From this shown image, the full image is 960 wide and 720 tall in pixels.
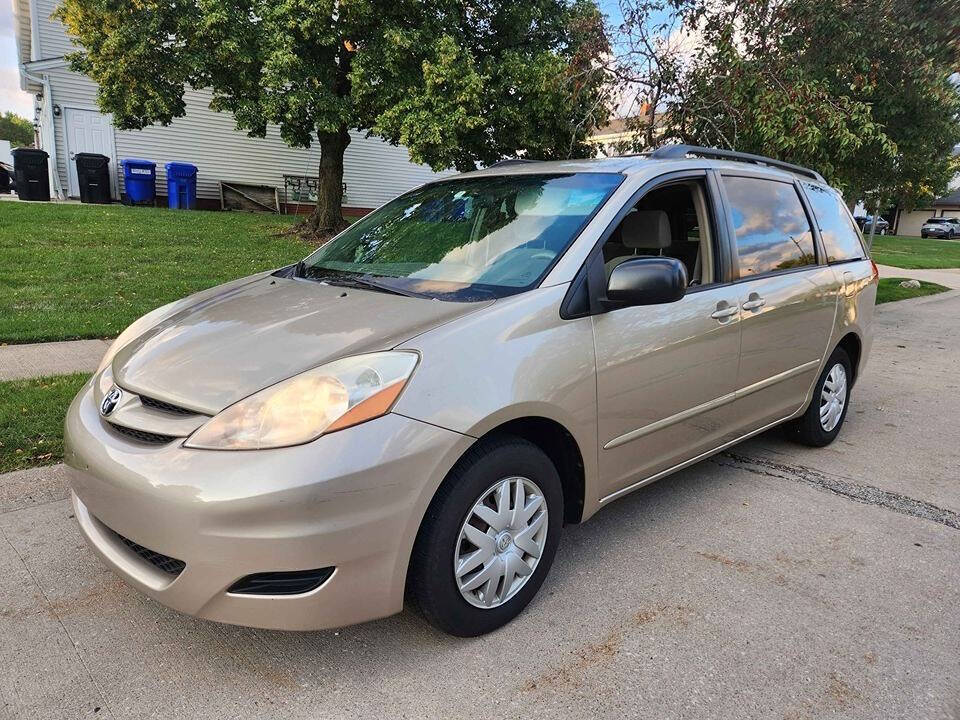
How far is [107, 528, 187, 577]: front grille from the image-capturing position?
6.98 ft

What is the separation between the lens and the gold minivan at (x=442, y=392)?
6.71ft

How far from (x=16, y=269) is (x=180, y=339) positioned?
760 centimetres

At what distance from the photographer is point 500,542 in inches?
96.6

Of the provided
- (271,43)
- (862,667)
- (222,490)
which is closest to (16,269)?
(271,43)

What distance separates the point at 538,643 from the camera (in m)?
2.48

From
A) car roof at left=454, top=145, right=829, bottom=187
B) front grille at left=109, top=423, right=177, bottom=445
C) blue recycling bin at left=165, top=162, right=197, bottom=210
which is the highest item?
blue recycling bin at left=165, top=162, right=197, bottom=210

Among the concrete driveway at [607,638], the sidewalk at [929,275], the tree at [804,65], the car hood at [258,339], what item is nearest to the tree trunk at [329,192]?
the tree at [804,65]

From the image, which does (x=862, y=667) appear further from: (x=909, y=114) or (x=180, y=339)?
(x=909, y=114)

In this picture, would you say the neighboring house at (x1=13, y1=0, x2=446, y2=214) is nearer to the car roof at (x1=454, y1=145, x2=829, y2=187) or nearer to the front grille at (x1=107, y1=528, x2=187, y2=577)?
the car roof at (x1=454, y1=145, x2=829, y2=187)

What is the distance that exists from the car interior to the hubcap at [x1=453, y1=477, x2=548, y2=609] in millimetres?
1357

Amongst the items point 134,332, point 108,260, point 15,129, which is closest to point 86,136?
point 108,260

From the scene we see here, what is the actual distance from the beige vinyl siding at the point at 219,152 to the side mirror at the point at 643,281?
14.9 m

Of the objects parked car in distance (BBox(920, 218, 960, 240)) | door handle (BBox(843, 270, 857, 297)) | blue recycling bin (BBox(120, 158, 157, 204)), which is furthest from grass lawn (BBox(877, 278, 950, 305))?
parked car in distance (BBox(920, 218, 960, 240))

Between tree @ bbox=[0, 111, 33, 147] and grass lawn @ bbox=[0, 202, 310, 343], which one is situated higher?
tree @ bbox=[0, 111, 33, 147]
